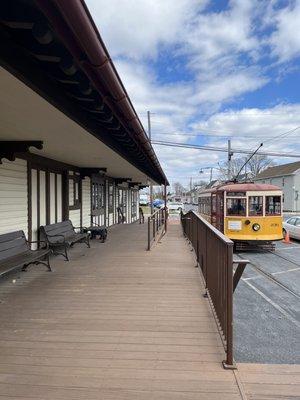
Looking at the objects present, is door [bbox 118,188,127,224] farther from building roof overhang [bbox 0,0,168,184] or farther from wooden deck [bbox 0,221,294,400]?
building roof overhang [bbox 0,0,168,184]

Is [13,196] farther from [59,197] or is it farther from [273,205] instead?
[273,205]

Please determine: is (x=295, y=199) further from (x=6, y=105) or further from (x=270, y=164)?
(x=6, y=105)

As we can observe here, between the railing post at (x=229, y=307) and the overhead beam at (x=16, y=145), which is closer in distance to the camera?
the railing post at (x=229, y=307)

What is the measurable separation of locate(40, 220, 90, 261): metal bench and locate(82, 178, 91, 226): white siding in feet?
8.61

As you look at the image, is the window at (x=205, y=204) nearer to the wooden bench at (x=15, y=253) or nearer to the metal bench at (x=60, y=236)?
the metal bench at (x=60, y=236)

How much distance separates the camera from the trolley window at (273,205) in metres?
15.2

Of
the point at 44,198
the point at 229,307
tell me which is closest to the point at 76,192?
the point at 44,198

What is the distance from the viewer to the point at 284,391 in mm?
2902

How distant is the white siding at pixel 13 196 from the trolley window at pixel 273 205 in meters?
9.68

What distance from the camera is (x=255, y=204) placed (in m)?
15.1

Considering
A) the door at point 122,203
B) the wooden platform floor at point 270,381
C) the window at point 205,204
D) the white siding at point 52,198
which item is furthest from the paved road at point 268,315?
the door at point 122,203

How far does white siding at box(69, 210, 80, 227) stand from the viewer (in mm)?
11953

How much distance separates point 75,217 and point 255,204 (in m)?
6.72

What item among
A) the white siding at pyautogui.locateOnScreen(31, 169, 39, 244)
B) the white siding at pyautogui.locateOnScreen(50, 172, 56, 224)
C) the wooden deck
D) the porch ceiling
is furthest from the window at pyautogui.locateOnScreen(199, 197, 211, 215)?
the wooden deck
